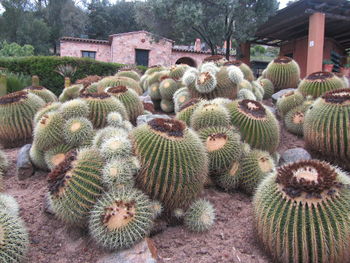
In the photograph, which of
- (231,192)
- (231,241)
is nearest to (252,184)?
(231,192)

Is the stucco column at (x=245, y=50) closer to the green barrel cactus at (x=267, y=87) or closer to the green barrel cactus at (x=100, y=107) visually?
the green barrel cactus at (x=267, y=87)

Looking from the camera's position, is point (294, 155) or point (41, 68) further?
point (41, 68)

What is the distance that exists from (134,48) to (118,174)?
23909 mm

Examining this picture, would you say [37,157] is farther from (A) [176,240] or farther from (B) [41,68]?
(B) [41,68]

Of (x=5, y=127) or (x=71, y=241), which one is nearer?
(x=71, y=241)

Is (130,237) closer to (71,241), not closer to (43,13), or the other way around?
(71,241)

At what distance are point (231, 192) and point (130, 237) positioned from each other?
161 centimetres

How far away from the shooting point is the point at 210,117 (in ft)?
12.4

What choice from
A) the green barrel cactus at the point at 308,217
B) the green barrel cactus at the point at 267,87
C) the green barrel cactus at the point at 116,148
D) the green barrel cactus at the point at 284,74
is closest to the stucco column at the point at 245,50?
the green barrel cactus at the point at 284,74

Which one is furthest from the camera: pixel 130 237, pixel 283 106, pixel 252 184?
pixel 283 106

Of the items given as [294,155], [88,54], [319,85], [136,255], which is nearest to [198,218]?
[136,255]

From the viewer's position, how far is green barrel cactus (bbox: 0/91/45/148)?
15.6 ft

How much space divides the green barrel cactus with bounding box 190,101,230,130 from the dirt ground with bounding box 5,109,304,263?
0.88m

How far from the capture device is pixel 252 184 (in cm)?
352
